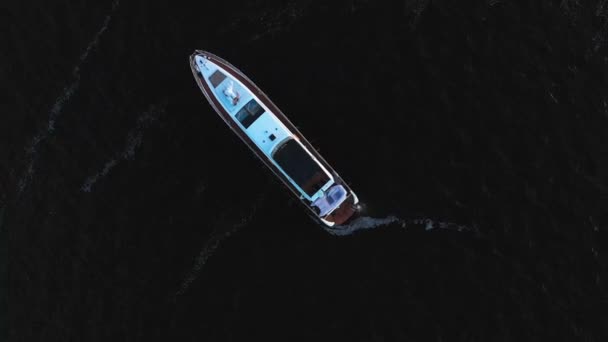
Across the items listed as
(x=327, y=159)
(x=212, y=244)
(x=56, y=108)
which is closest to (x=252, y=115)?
(x=327, y=159)

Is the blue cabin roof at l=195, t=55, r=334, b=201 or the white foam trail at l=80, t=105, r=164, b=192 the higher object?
the white foam trail at l=80, t=105, r=164, b=192

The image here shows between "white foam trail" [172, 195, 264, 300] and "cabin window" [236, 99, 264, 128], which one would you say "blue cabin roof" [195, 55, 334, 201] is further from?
"white foam trail" [172, 195, 264, 300]

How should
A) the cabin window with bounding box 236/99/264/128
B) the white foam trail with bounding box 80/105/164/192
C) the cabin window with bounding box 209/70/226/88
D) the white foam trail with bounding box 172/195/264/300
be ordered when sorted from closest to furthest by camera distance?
the cabin window with bounding box 236/99/264/128
the cabin window with bounding box 209/70/226/88
the white foam trail with bounding box 172/195/264/300
the white foam trail with bounding box 80/105/164/192

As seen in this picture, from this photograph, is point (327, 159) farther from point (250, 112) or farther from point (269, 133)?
point (250, 112)

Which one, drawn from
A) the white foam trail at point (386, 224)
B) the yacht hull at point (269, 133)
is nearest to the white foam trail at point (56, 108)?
the yacht hull at point (269, 133)

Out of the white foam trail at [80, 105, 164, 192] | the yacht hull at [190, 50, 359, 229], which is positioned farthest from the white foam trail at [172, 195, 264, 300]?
the white foam trail at [80, 105, 164, 192]

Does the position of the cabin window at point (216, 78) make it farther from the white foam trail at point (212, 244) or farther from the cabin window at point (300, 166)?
the white foam trail at point (212, 244)
